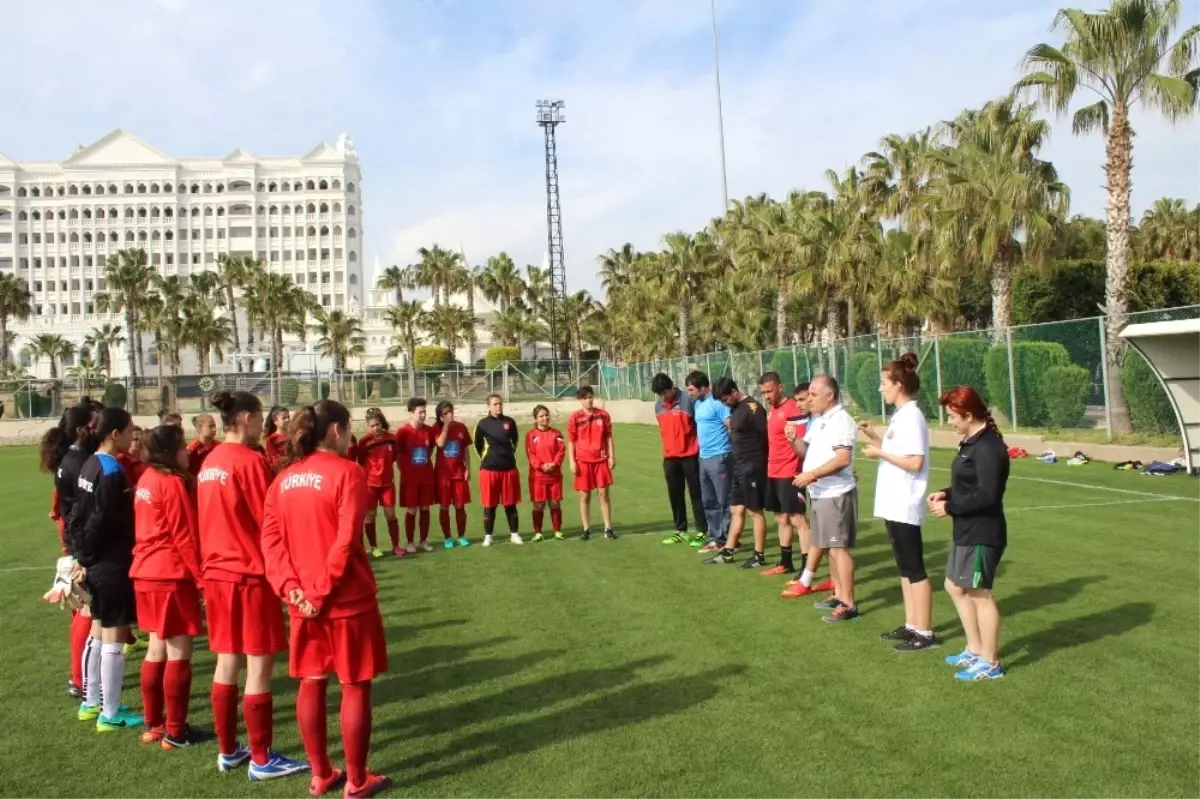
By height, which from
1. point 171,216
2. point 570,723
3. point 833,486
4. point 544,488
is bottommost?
point 570,723

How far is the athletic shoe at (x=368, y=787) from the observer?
14.8 ft

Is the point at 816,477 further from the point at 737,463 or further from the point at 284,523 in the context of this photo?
the point at 284,523

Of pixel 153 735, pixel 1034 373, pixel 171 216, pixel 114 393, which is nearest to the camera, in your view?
pixel 153 735

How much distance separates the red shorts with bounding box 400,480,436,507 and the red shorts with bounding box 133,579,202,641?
6.49 m

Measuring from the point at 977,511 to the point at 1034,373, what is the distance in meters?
16.0

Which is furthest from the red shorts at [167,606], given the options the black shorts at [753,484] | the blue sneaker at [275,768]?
the black shorts at [753,484]

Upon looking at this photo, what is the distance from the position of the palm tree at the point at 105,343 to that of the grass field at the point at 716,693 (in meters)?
85.0

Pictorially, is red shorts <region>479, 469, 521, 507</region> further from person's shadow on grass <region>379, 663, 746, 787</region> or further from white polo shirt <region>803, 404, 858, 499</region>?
person's shadow on grass <region>379, 663, 746, 787</region>

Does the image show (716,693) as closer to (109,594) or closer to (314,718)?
(314,718)

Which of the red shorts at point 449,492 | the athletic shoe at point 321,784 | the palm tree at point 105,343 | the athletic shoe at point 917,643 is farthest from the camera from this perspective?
the palm tree at point 105,343

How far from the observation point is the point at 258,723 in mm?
4824

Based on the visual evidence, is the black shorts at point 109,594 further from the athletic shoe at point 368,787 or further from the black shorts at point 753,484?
the black shorts at point 753,484

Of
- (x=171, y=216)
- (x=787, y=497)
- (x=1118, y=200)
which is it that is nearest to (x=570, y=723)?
(x=787, y=497)

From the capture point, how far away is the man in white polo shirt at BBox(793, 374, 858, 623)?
735 centimetres
